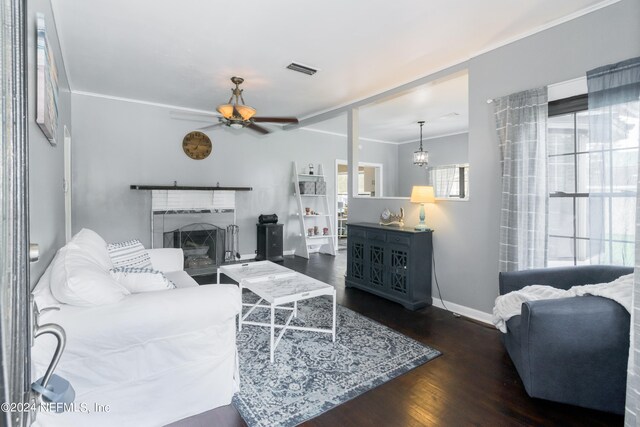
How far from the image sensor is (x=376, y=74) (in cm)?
390

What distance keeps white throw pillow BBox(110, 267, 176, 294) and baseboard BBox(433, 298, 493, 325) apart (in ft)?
9.38

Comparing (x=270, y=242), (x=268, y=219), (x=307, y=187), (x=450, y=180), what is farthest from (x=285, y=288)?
(x=450, y=180)

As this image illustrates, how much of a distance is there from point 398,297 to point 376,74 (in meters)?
2.62

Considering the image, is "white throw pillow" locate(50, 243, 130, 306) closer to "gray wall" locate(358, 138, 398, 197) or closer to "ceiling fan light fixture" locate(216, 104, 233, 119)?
"ceiling fan light fixture" locate(216, 104, 233, 119)

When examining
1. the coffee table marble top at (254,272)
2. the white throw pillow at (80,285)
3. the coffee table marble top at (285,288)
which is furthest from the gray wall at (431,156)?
the white throw pillow at (80,285)

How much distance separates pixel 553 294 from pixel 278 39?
305 centimetres

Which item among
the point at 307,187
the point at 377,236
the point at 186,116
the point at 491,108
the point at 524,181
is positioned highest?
the point at 186,116

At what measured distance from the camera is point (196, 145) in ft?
18.3

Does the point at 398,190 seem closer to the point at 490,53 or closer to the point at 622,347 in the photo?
the point at 490,53

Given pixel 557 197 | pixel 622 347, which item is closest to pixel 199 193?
pixel 557 197

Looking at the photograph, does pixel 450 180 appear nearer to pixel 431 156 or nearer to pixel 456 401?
pixel 431 156

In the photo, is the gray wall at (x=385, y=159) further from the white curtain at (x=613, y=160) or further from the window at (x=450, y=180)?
the white curtain at (x=613, y=160)

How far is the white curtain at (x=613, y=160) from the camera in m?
2.26

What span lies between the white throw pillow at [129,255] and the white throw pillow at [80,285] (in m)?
1.01
